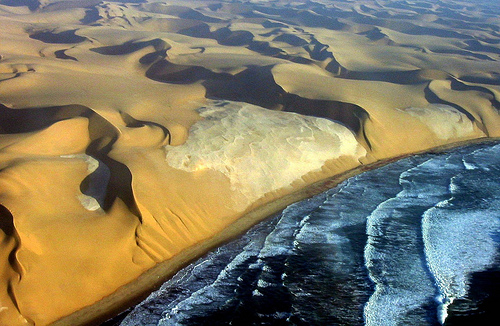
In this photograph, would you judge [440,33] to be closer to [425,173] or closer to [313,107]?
[313,107]

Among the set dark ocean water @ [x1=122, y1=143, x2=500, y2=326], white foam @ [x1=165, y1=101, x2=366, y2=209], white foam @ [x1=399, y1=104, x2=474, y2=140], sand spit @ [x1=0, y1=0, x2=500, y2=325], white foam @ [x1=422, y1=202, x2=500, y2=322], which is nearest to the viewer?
dark ocean water @ [x1=122, y1=143, x2=500, y2=326]

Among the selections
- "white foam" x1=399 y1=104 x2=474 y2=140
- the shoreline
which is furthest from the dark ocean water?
"white foam" x1=399 y1=104 x2=474 y2=140

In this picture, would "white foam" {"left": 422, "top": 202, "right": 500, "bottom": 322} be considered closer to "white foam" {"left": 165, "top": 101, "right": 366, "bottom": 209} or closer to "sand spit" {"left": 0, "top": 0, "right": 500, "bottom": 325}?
"sand spit" {"left": 0, "top": 0, "right": 500, "bottom": 325}

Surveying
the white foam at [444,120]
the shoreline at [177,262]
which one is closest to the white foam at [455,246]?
the shoreline at [177,262]

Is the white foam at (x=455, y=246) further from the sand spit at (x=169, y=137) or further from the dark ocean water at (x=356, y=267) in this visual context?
the sand spit at (x=169, y=137)

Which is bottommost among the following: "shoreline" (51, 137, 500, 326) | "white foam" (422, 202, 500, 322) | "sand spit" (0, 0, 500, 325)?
"shoreline" (51, 137, 500, 326)
